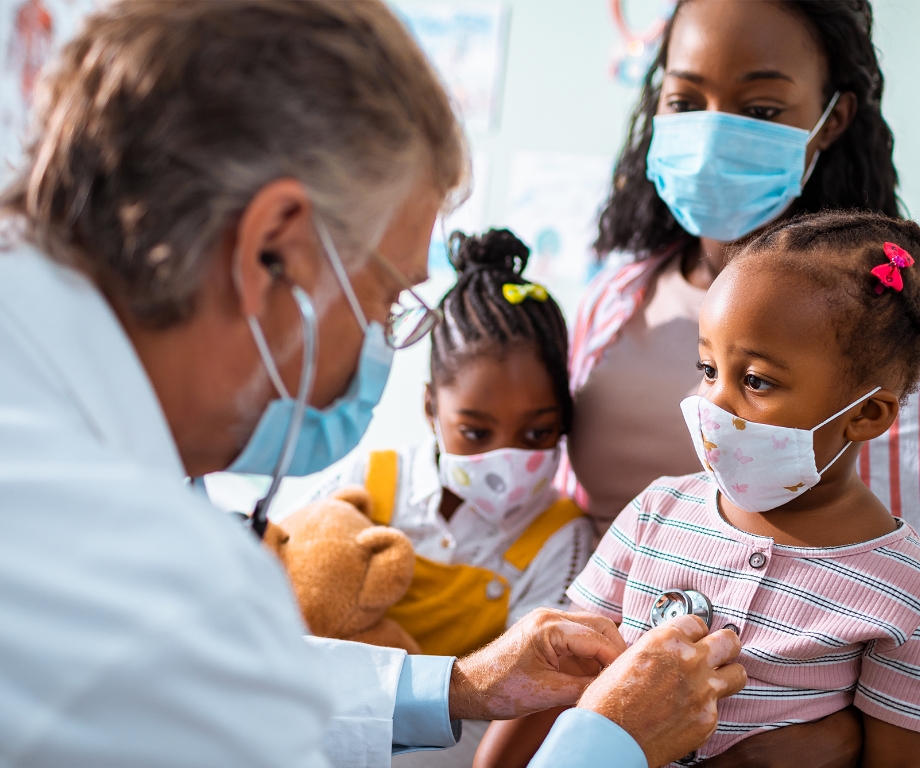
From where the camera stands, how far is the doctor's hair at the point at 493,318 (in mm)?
1865

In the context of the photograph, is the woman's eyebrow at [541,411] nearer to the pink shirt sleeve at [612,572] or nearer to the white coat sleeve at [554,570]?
the white coat sleeve at [554,570]

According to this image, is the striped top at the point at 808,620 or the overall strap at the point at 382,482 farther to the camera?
the overall strap at the point at 382,482

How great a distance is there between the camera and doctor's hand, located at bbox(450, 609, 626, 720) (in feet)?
4.06

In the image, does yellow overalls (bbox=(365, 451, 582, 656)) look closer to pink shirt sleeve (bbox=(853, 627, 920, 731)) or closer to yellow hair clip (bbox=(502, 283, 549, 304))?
yellow hair clip (bbox=(502, 283, 549, 304))

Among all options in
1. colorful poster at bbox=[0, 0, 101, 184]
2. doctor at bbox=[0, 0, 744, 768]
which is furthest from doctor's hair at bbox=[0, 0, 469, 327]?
colorful poster at bbox=[0, 0, 101, 184]

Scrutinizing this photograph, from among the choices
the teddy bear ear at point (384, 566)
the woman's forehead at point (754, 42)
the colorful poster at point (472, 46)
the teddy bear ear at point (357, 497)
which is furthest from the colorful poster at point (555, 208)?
the teddy bear ear at point (384, 566)

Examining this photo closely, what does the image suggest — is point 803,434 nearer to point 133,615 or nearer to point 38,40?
point 133,615

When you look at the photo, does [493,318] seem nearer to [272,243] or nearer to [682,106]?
[682,106]

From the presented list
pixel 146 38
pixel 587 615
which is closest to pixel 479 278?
pixel 587 615

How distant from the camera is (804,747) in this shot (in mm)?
1207

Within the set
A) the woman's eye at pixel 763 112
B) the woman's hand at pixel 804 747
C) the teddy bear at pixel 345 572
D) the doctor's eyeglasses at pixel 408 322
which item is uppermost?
the woman's eye at pixel 763 112

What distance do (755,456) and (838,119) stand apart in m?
0.87

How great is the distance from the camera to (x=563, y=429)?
1885 mm

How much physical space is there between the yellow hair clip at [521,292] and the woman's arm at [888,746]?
1073 mm
